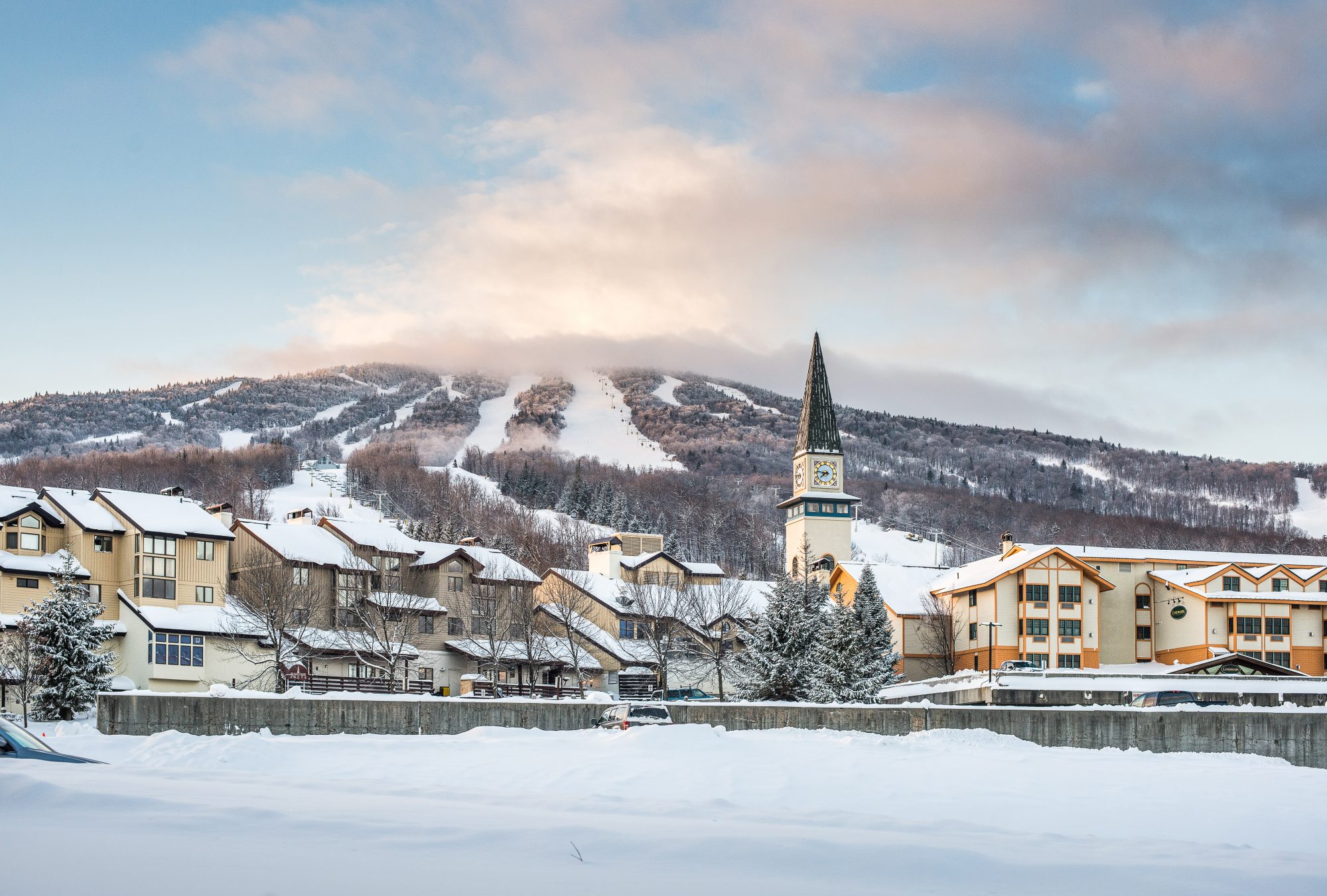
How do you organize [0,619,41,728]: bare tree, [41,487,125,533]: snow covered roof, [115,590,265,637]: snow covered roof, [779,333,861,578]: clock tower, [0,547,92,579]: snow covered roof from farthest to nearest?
[779,333,861,578]: clock tower, [41,487,125,533]: snow covered roof, [115,590,265,637]: snow covered roof, [0,547,92,579]: snow covered roof, [0,619,41,728]: bare tree

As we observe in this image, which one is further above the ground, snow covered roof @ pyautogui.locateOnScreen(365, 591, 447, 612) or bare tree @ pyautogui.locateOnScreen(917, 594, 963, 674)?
snow covered roof @ pyautogui.locateOnScreen(365, 591, 447, 612)

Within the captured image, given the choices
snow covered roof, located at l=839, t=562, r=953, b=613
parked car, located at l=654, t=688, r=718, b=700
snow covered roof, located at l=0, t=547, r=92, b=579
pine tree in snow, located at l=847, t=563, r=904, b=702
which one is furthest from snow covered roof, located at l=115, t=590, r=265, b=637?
snow covered roof, located at l=839, t=562, r=953, b=613

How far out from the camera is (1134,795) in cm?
3109

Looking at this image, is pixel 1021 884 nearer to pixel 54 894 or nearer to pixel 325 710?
pixel 54 894

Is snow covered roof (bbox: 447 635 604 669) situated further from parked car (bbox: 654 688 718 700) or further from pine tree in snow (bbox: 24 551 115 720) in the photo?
pine tree in snow (bbox: 24 551 115 720)

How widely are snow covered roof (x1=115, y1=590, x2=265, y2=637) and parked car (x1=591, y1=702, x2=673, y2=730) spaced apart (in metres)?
29.2

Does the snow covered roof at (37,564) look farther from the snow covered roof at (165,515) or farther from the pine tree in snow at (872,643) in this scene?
the pine tree in snow at (872,643)

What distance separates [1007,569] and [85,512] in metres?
53.3

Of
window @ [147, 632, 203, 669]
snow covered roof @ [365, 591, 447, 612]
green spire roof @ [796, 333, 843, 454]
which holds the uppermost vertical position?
green spire roof @ [796, 333, 843, 454]

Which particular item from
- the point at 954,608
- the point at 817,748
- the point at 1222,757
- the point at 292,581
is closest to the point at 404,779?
the point at 817,748

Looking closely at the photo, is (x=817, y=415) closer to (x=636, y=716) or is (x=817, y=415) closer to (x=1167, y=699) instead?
(x=1167, y=699)

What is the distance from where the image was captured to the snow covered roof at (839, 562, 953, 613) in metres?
88.5

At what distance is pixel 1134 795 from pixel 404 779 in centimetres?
1705

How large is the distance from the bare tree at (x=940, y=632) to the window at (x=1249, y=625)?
16.6 metres
